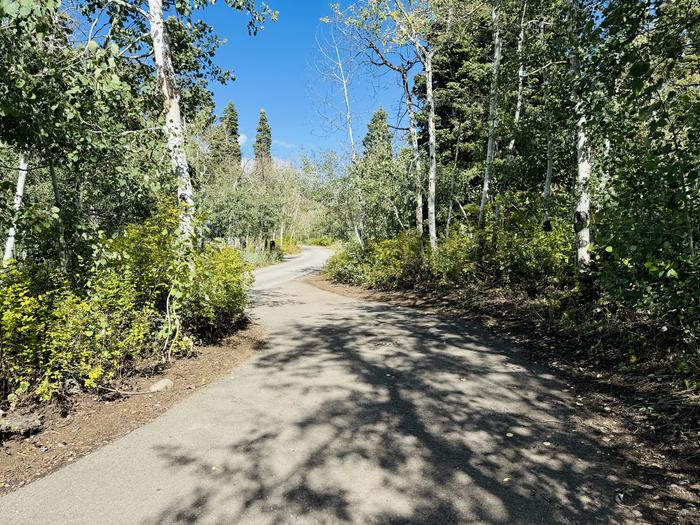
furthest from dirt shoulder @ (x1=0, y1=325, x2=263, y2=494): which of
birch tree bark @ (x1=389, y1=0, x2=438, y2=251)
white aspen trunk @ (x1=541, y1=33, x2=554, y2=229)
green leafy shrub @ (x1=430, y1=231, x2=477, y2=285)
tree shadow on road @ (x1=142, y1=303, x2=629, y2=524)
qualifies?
birch tree bark @ (x1=389, y1=0, x2=438, y2=251)

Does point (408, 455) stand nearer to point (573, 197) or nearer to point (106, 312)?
point (106, 312)

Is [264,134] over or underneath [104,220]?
over

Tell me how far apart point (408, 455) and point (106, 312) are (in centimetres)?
371

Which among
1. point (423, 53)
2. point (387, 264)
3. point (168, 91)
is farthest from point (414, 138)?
point (168, 91)

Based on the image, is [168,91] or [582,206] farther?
[582,206]

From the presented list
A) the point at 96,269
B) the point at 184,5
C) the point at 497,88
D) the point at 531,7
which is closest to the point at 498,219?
the point at 497,88

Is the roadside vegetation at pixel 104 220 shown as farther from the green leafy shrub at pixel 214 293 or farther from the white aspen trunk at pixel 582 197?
the white aspen trunk at pixel 582 197

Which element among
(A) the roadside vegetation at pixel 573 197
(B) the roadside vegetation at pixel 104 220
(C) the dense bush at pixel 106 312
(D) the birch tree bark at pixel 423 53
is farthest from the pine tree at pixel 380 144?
(C) the dense bush at pixel 106 312

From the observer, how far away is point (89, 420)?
4.13 meters

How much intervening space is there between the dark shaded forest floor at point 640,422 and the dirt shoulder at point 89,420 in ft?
14.2

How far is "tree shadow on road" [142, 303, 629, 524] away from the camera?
2734mm

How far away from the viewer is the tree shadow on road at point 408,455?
2734mm

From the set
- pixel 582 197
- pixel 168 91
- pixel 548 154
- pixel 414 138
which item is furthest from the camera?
pixel 414 138

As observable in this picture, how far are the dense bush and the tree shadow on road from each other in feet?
5.03
